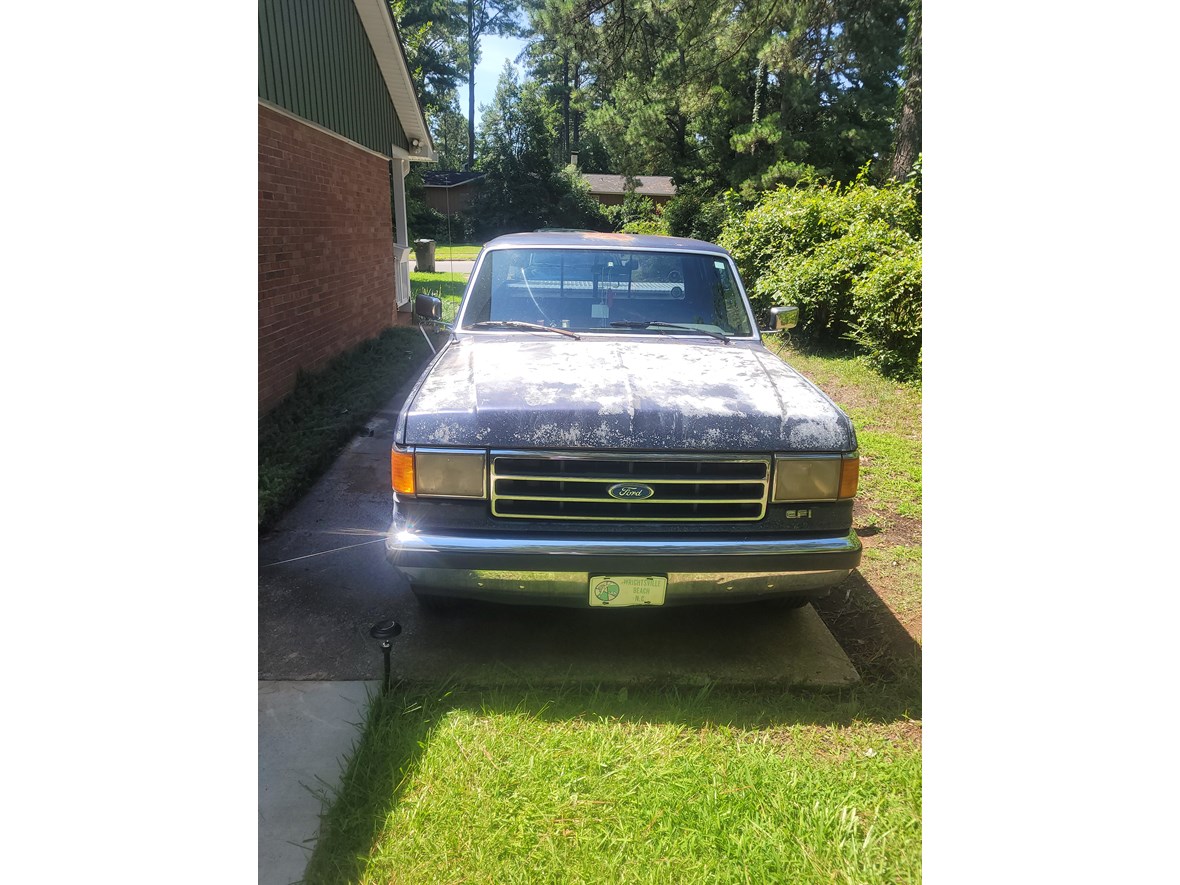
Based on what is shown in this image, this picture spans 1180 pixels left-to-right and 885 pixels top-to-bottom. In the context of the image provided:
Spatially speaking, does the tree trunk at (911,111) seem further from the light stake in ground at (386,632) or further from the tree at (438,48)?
the tree at (438,48)

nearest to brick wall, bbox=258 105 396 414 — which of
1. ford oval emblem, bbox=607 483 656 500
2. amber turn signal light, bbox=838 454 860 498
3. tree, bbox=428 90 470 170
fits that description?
ford oval emblem, bbox=607 483 656 500

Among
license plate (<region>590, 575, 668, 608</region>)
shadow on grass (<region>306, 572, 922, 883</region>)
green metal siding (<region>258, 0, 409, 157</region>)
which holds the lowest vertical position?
shadow on grass (<region>306, 572, 922, 883</region>)

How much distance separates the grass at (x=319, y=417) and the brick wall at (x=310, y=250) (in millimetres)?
179

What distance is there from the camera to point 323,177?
8383mm

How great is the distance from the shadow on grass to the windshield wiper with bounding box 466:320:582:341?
1.79 meters

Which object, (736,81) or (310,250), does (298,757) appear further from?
(736,81)

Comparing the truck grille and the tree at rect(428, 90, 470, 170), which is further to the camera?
the tree at rect(428, 90, 470, 170)

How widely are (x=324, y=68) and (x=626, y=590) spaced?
7.62 metres

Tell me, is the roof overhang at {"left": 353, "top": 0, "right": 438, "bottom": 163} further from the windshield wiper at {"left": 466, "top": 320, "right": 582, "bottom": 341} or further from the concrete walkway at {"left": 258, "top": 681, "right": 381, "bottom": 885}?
the concrete walkway at {"left": 258, "top": 681, "right": 381, "bottom": 885}

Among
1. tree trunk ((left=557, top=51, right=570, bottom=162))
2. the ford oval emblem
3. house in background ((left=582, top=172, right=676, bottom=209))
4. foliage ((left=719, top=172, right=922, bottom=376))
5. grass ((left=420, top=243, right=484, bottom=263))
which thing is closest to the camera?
the ford oval emblem

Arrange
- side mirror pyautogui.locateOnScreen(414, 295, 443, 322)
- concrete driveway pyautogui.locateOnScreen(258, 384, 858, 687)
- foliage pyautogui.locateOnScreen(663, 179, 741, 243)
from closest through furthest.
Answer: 1. concrete driveway pyautogui.locateOnScreen(258, 384, 858, 687)
2. side mirror pyautogui.locateOnScreen(414, 295, 443, 322)
3. foliage pyautogui.locateOnScreen(663, 179, 741, 243)

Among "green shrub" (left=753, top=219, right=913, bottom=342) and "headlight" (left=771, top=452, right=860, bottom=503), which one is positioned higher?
"green shrub" (left=753, top=219, right=913, bottom=342)

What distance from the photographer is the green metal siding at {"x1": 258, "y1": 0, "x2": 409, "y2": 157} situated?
6.67 m

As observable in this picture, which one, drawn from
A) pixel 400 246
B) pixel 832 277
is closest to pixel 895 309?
pixel 832 277
